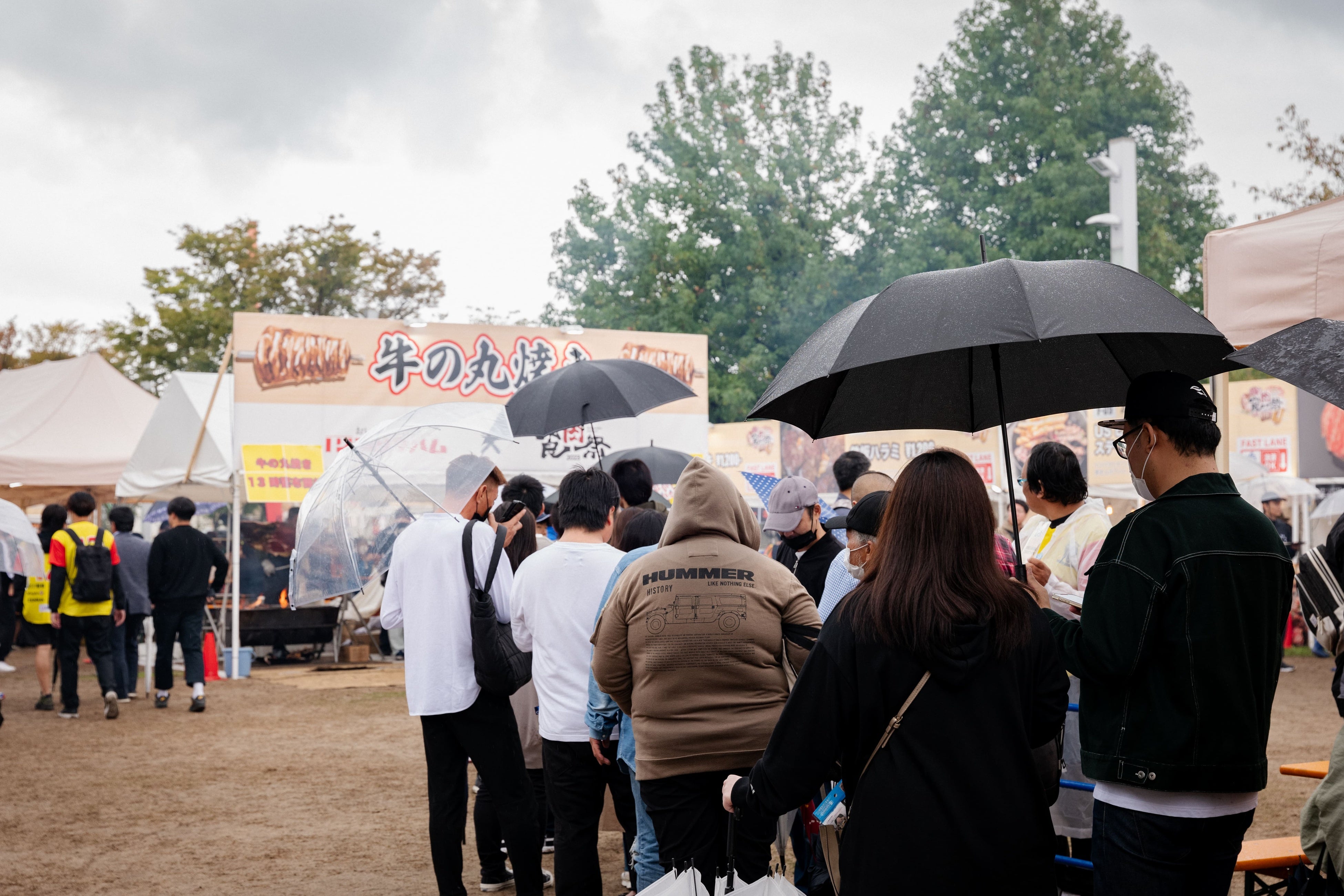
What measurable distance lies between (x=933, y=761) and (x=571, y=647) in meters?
2.35

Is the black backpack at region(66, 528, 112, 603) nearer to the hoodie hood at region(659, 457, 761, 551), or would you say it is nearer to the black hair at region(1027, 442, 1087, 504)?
the hoodie hood at region(659, 457, 761, 551)

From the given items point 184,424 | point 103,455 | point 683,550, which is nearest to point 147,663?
point 184,424

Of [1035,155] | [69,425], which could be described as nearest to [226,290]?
[69,425]

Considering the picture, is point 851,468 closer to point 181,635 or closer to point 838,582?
point 838,582

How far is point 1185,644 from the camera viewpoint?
2385 millimetres

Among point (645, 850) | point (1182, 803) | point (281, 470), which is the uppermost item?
point (281, 470)

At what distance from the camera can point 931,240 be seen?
2953 cm

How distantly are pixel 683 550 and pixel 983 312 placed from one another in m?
1.23

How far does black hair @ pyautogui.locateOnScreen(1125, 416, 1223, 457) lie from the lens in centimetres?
254

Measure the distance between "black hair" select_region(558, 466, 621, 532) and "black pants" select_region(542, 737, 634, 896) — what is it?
2.82 ft

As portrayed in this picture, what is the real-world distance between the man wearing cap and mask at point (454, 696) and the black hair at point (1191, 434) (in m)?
2.78

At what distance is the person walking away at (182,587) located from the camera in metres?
11.0

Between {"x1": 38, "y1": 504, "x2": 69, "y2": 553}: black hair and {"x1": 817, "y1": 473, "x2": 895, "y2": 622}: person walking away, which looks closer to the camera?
{"x1": 817, "y1": 473, "x2": 895, "y2": 622}: person walking away

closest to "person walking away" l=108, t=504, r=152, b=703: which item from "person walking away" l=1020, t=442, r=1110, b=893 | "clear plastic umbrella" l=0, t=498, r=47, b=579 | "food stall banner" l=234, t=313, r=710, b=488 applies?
"food stall banner" l=234, t=313, r=710, b=488
